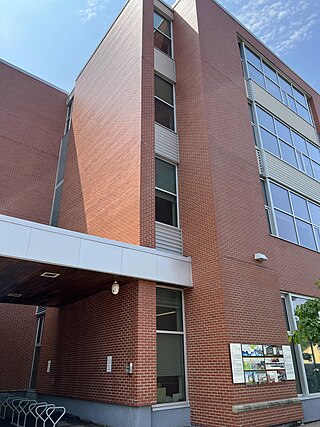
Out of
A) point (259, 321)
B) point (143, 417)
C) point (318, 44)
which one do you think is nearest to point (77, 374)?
point (143, 417)

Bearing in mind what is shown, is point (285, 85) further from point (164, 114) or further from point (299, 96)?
point (164, 114)

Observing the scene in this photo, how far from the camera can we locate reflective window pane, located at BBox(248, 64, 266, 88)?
50.0 ft

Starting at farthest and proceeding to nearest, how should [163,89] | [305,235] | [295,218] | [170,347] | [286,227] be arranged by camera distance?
[305,235], [295,218], [163,89], [286,227], [170,347]

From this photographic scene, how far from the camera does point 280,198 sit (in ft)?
42.5

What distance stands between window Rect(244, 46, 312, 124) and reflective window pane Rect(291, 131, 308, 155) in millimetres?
1727

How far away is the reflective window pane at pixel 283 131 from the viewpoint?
49.3ft

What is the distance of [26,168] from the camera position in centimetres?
1661

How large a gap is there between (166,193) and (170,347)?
4662 mm

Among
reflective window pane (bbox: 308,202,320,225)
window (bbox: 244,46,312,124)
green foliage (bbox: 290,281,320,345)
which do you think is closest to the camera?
green foliage (bbox: 290,281,320,345)

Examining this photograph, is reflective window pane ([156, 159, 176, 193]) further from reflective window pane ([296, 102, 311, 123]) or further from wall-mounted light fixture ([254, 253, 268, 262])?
reflective window pane ([296, 102, 311, 123])

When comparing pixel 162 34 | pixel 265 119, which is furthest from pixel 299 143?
pixel 162 34

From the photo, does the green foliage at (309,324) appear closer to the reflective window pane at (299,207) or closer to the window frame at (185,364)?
the window frame at (185,364)

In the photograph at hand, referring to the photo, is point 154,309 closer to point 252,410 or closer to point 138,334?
point 138,334

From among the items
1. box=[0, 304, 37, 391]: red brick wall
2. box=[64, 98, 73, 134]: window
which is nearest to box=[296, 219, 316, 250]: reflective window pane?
box=[0, 304, 37, 391]: red brick wall
